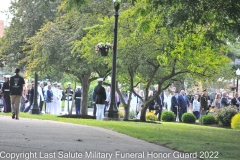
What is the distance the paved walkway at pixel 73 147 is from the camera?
10516 millimetres

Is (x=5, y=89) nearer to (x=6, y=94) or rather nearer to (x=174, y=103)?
(x=6, y=94)

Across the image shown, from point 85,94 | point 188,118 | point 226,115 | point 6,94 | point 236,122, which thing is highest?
point 85,94

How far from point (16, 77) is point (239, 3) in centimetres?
911

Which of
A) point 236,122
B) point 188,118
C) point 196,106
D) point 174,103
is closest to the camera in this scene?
point 236,122

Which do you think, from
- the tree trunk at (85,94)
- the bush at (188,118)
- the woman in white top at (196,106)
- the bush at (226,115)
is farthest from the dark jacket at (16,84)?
the woman in white top at (196,106)

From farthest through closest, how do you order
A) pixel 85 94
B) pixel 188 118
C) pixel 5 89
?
pixel 85 94 → pixel 188 118 → pixel 5 89

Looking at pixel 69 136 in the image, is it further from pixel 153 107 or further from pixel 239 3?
pixel 153 107

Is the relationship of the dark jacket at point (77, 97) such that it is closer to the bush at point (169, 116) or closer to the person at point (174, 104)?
the person at point (174, 104)

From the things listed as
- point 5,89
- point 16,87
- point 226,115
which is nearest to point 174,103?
point 226,115

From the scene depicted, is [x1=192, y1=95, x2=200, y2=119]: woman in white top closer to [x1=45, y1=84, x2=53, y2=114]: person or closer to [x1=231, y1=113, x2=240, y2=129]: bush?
[x1=231, y1=113, x2=240, y2=129]: bush

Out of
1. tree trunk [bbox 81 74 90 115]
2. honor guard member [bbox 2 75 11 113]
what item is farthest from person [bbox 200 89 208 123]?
honor guard member [bbox 2 75 11 113]

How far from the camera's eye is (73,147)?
38.8 feet

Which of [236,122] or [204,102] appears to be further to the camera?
[204,102]

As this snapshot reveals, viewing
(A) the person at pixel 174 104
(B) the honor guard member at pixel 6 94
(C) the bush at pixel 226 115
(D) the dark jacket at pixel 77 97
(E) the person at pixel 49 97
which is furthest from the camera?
(D) the dark jacket at pixel 77 97
